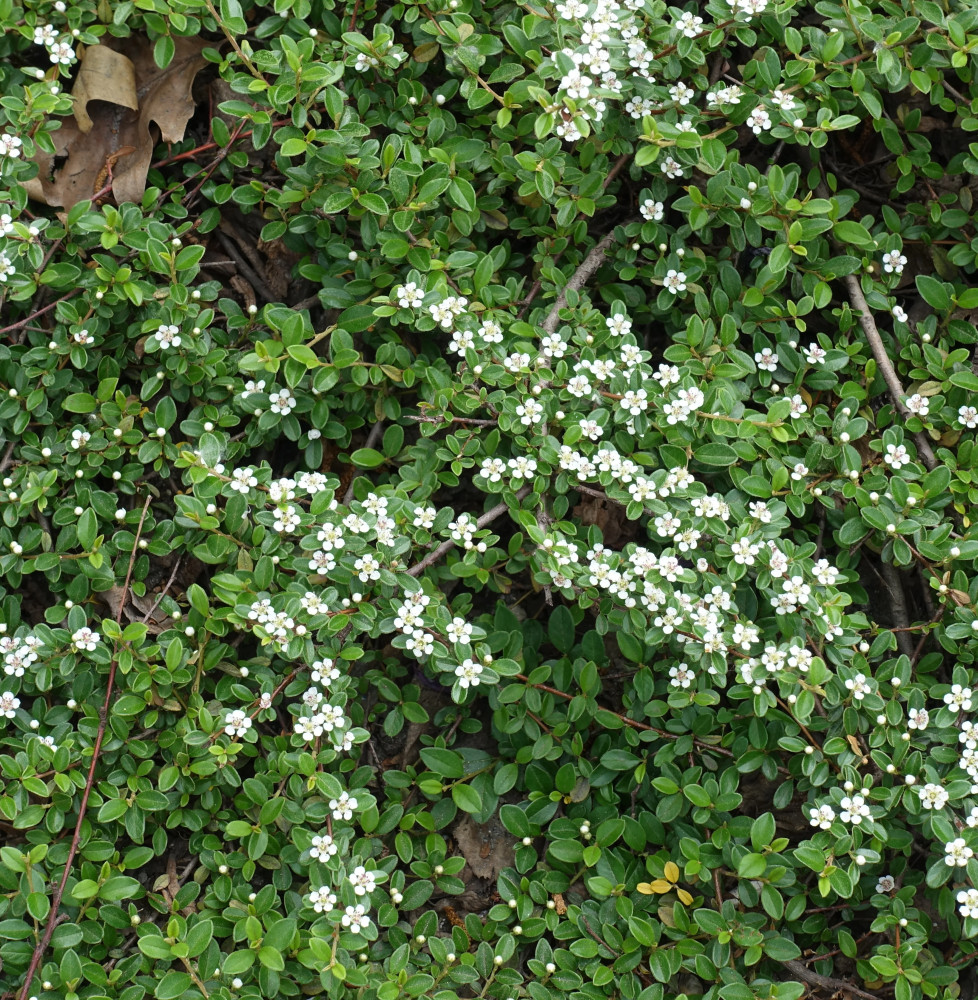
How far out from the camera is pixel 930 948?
2.85 m

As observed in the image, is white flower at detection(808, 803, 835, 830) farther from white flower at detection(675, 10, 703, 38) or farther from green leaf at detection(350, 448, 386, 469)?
white flower at detection(675, 10, 703, 38)

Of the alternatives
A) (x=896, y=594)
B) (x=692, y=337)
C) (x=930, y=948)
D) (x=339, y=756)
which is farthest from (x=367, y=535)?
(x=930, y=948)

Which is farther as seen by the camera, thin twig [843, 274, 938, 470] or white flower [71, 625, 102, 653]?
thin twig [843, 274, 938, 470]

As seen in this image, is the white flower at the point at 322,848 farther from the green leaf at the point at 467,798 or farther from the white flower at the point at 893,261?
the white flower at the point at 893,261

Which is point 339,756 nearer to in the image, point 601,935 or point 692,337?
point 601,935

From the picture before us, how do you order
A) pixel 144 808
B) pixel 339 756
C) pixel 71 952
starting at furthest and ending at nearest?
pixel 339 756 < pixel 144 808 < pixel 71 952

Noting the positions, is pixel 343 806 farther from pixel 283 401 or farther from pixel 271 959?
pixel 283 401

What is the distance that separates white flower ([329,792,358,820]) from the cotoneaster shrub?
16 millimetres

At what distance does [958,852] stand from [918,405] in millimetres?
1324

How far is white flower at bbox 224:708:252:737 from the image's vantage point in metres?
2.70

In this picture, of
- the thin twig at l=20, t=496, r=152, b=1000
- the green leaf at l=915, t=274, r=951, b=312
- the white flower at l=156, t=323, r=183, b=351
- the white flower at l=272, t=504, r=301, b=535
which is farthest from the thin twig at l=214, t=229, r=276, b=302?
the green leaf at l=915, t=274, r=951, b=312

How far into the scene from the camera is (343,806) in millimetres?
2752

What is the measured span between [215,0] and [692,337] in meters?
1.91

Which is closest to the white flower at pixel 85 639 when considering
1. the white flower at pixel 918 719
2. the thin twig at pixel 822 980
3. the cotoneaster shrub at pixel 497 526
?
the cotoneaster shrub at pixel 497 526
